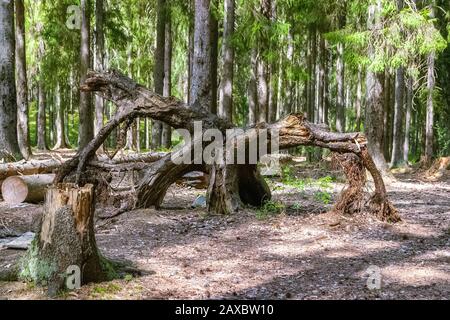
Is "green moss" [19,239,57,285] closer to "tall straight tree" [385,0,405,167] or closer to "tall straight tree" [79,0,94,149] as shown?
"tall straight tree" [79,0,94,149]

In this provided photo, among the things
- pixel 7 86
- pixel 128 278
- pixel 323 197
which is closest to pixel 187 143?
pixel 323 197

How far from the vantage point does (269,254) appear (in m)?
6.88

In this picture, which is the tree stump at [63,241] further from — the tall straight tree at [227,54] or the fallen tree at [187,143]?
the tall straight tree at [227,54]

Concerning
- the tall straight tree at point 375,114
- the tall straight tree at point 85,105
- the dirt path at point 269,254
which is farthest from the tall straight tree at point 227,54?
the dirt path at point 269,254

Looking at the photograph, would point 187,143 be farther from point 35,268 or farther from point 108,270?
point 35,268

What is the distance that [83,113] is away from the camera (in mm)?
16484

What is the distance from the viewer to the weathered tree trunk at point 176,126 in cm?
919

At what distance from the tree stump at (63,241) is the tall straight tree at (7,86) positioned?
7.56 metres

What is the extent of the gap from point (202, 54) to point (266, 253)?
665 centimetres

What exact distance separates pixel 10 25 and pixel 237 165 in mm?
7007

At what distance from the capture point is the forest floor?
5156 millimetres

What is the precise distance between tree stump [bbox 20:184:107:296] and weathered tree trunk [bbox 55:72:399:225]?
4077 mm
